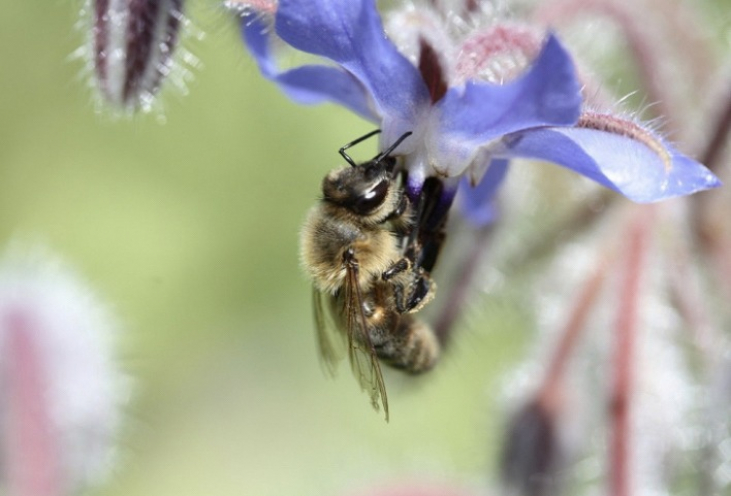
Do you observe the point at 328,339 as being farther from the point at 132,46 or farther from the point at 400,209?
the point at 132,46

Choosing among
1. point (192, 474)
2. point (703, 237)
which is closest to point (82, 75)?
point (703, 237)

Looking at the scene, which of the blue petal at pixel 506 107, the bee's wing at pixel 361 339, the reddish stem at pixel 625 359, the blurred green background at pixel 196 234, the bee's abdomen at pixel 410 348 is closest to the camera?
the blue petal at pixel 506 107

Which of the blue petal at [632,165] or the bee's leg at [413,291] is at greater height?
the bee's leg at [413,291]

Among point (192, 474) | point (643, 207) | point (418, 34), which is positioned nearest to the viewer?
point (418, 34)

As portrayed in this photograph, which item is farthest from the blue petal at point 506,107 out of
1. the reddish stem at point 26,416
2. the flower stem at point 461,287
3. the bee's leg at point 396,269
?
the reddish stem at point 26,416

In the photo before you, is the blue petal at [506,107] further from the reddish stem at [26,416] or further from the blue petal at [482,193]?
the reddish stem at [26,416]

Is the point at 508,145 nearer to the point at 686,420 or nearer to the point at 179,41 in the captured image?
the point at 179,41
